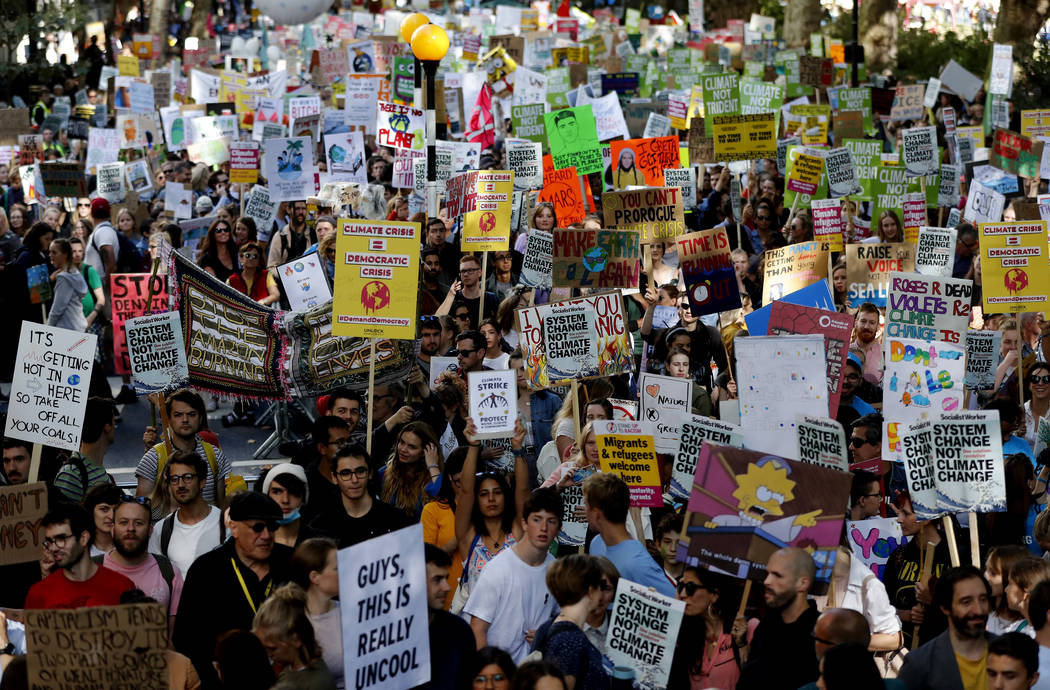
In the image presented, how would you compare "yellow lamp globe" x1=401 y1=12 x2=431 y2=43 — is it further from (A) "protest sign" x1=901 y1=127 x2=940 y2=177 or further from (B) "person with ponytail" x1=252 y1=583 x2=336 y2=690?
(B) "person with ponytail" x1=252 y1=583 x2=336 y2=690

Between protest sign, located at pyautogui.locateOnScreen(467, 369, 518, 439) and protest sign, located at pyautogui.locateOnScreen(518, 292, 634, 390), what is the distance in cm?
86

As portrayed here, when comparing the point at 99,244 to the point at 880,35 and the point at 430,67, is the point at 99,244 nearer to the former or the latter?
the point at 430,67

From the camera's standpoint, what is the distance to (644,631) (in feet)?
18.7

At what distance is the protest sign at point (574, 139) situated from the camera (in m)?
15.9

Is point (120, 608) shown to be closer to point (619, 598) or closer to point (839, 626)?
point (619, 598)

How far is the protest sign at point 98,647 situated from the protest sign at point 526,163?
35.5 ft

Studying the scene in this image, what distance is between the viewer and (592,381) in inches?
384

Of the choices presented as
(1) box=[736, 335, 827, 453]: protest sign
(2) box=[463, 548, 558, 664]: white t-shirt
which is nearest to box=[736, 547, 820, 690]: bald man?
(2) box=[463, 548, 558, 664]: white t-shirt

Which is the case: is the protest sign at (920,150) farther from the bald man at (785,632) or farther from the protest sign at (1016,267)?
the bald man at (785,632)

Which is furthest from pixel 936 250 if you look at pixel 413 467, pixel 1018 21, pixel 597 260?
pixel 1018 21

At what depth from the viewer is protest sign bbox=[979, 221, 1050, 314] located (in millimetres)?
9906

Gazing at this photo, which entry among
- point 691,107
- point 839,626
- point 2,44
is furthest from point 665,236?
point 2,44

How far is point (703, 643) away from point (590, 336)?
3392 mm

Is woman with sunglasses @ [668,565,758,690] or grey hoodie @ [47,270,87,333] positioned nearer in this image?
woman with sunglasses @ [668,565,758,690]
